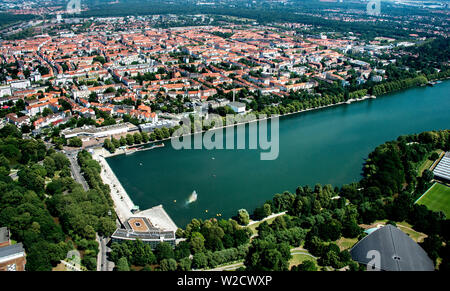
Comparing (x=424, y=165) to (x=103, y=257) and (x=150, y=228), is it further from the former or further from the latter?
(x=103, y=257)

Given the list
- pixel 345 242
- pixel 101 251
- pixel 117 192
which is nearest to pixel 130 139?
pixel 117 192

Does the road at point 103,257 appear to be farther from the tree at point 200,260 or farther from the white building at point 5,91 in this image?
the white building at point 5,91

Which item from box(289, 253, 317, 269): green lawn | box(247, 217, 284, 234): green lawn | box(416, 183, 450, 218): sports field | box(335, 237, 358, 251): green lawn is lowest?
box(289, 253, 317, 269): green lawn

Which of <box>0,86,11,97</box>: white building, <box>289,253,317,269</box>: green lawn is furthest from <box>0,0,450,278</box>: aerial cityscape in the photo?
<box>0,86,11,97</box>: white building

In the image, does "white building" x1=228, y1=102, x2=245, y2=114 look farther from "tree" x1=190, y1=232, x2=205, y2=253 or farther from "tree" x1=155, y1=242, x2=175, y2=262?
"tree" x1=155, y1=242, x2=175, y2=262

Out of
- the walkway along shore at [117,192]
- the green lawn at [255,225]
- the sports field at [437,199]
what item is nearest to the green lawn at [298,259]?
the green lawn at [255,225]
